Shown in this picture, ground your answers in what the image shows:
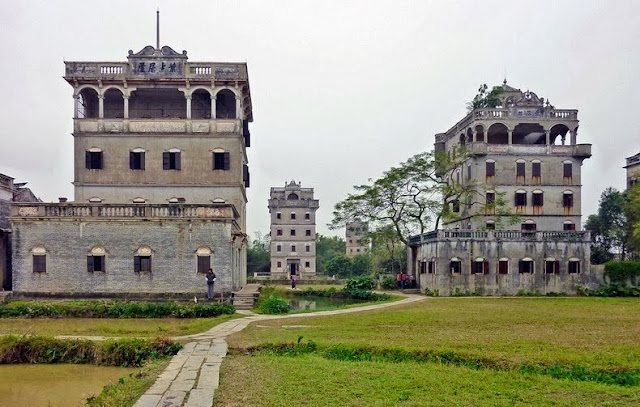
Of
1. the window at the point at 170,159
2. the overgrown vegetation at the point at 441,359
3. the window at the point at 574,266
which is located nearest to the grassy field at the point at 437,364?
the overgrown vegetation at the point at 441,359

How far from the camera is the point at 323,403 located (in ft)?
25.5

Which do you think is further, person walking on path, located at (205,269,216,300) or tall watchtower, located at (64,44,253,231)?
tall watchtower, located at (64,44,253,231)

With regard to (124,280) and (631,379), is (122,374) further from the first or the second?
(124,280)

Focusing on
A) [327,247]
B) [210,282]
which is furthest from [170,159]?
[327,247]

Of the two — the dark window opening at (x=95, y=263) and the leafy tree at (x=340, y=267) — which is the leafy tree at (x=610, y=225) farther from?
the dark window opening at (x=95, y=263)

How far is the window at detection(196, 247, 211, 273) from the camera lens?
78.4 feet

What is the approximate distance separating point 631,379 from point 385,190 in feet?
88.5

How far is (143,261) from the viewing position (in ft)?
78.1

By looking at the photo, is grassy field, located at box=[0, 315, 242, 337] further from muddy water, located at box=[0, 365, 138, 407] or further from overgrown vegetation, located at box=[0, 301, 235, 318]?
muddy water, located at box=[0, 365, 138, 407]

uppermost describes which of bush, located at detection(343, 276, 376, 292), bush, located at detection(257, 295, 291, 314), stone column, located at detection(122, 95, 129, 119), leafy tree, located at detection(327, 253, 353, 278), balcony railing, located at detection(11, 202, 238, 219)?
stone column, located at detection(122, 95, 129, 119)

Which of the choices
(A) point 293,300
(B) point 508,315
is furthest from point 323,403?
(A) point 293,300

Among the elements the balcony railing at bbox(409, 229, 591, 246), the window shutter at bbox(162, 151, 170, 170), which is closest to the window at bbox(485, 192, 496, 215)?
the balcony railing at bbox(409, 229, 591, 246)

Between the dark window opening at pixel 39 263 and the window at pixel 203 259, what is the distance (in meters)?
6.87

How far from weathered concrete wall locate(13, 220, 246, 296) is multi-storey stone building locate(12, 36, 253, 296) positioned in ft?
0.15
